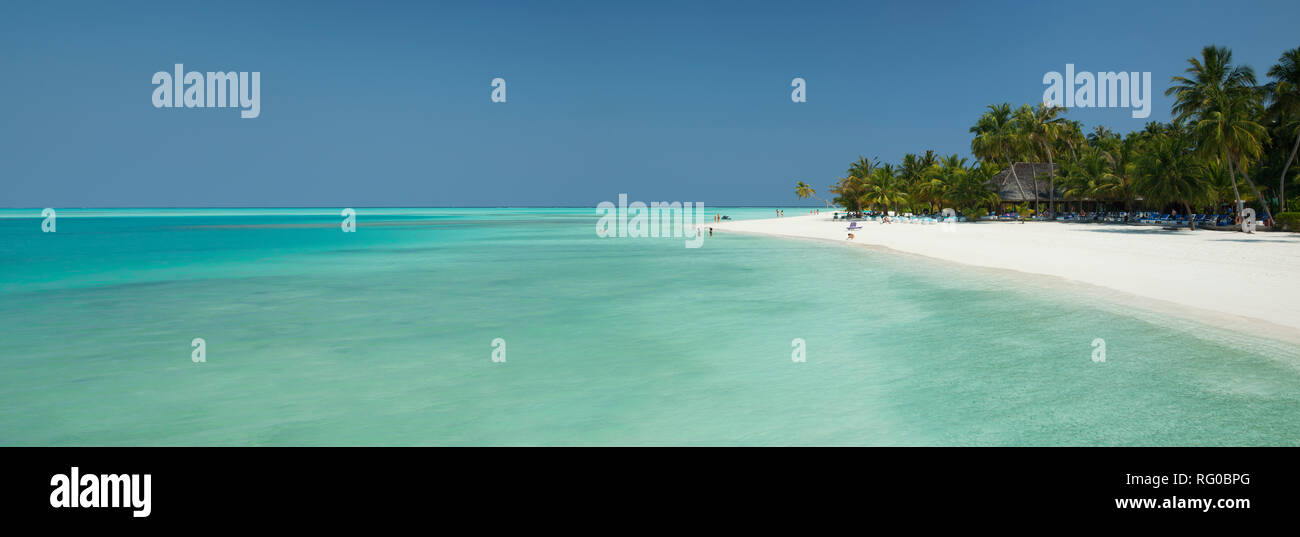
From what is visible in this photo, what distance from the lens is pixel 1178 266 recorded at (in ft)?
62.0

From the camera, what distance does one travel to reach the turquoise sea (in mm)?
6688

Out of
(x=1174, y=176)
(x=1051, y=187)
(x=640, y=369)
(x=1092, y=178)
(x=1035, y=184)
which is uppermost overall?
(x=1035, y=184)

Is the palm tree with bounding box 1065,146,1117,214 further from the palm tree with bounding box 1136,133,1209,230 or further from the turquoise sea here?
the turquoise sea

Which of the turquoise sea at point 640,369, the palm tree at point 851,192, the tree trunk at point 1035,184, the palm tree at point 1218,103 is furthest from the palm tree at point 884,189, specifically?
the turquoise sea at point 640,369

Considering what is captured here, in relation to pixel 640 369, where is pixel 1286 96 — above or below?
above

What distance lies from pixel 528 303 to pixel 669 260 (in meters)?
12.9

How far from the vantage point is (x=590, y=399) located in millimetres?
7879

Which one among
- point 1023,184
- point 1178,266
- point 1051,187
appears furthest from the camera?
point 1023,184

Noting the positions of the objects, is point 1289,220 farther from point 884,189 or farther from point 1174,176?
point 884,189

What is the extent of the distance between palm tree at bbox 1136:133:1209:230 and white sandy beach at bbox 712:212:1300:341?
19.7ft

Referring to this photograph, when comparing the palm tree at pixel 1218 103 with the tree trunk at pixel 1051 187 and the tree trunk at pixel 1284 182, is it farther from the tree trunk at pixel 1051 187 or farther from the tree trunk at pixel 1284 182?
the tree trunk at pixel 1051 187

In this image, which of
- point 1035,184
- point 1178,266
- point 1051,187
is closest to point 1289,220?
point 1178,266

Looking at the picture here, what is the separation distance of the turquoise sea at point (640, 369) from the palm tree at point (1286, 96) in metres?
31.5

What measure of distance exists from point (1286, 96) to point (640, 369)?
1812 inches
